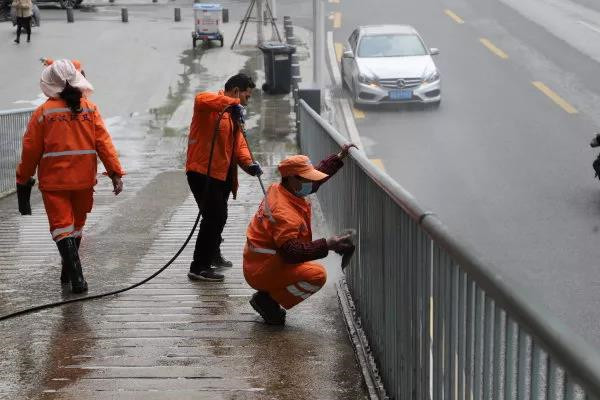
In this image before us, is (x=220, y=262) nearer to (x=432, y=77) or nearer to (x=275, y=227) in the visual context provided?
(x=275, y=227)

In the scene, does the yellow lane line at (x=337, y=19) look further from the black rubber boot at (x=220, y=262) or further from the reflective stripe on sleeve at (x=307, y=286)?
the reflective stripe on sleeve at (x=307, y=286)

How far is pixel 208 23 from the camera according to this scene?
31359mm

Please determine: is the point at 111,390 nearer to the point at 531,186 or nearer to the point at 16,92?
the point at 531,186

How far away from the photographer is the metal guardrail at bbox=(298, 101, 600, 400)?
2.72m

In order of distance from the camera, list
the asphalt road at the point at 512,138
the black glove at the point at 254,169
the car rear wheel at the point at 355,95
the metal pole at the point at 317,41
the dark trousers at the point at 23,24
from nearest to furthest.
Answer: the black glove at the point at 254,169 < the asphalt road at the point at 512,138 < the metal pole at the point at 317,41 < the car rear wheel at the point at 355,95 < the dark trousers at the point at 23,24

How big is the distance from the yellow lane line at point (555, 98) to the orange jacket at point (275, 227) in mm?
18611

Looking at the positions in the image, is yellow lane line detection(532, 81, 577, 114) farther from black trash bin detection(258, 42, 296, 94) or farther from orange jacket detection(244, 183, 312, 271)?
orange jacket detection(244, 183, 312, 271)

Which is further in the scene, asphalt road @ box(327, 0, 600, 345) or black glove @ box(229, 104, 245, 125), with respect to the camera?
asphalt road @ box(327, 0, 600, 345)

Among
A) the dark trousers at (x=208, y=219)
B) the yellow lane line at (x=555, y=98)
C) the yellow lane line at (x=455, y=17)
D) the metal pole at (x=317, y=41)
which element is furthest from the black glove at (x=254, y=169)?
the yellow lane line at (x=455, y=17)

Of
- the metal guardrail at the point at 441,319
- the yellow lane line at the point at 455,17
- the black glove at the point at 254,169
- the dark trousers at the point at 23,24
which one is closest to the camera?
the metal guardrail at the point at 441,319

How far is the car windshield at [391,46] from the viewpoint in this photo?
25.3 meters

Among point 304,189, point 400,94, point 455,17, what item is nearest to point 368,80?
point 400,94

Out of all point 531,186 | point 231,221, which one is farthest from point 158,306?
point 531,186

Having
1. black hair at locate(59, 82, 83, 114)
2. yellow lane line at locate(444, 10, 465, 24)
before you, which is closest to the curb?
black hair at locate(59, 82, 83, 114)
